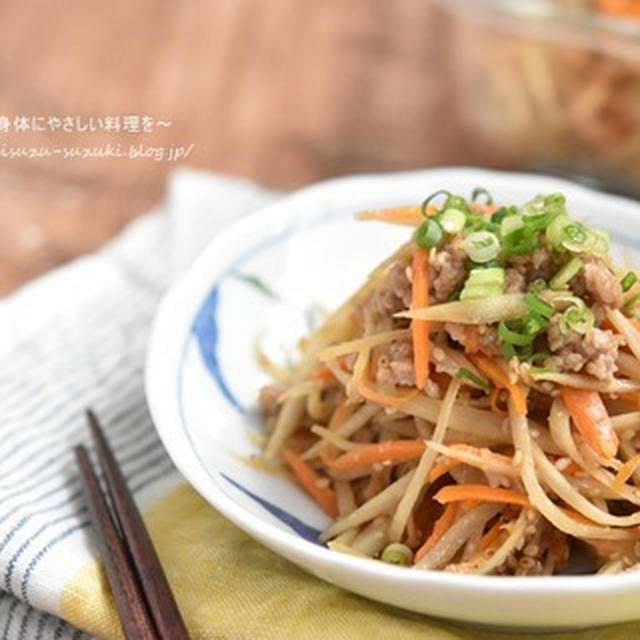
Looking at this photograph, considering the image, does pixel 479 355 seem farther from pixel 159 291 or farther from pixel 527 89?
pixel 527 89

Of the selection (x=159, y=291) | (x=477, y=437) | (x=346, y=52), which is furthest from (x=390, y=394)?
(x=346, y=52)

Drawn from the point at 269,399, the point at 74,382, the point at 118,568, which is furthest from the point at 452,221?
the point at 74,382

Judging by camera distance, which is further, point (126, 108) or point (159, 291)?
point (126, 108)

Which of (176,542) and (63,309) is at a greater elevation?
→ (63,309)

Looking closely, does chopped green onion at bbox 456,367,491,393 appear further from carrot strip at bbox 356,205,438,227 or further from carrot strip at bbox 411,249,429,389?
A: carrot strip at bbox 356,205,438,227

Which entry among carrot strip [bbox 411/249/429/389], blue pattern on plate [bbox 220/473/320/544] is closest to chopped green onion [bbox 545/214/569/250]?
carrot strip [bbox 411/249/429/389]

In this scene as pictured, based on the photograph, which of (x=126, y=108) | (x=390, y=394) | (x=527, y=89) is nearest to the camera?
(x=390, y=394)
